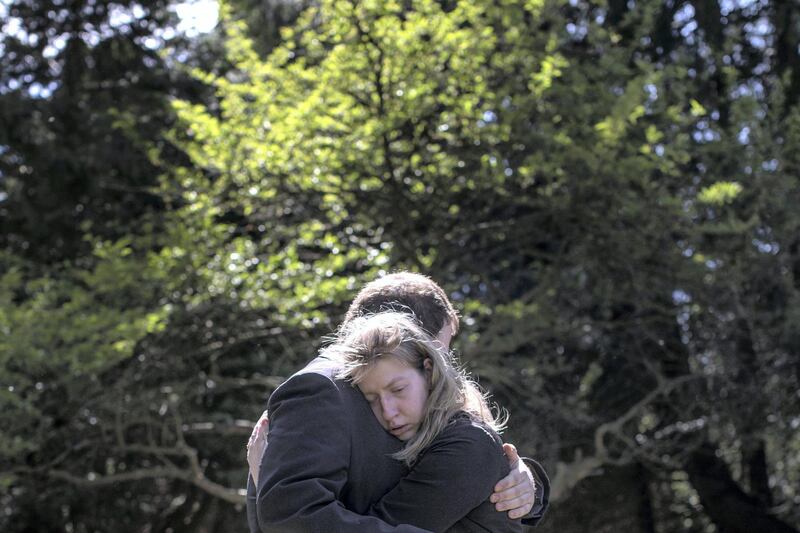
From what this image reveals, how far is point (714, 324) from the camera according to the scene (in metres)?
8.78

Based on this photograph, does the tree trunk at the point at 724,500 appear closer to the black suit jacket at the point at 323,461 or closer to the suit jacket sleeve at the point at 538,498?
the suit jacket sleeve at the point at 538,498

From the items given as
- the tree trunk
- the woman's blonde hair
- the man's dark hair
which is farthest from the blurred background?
the woman's blonde hair

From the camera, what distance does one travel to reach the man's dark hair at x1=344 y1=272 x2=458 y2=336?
2555 millimetres

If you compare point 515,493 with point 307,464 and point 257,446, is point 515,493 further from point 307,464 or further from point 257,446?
point 257,446

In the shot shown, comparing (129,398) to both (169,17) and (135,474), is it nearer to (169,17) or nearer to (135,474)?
(135,474)

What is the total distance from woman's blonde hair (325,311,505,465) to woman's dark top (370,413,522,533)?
3 centimetres

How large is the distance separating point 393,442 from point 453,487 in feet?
0.57

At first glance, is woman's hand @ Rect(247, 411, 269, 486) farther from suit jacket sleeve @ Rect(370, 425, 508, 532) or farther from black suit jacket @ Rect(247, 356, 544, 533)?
suit jacket sleeve @ Rect(370, 425, 508, 532)

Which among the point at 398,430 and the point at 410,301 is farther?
the point at 410,301

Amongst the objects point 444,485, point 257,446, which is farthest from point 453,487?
point 257,446

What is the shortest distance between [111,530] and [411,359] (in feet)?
31.7

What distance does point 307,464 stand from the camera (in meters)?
2.13

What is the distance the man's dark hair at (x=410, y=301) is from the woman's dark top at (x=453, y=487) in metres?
0.32

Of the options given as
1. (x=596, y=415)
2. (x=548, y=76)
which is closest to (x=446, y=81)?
(x=548, y=76)
